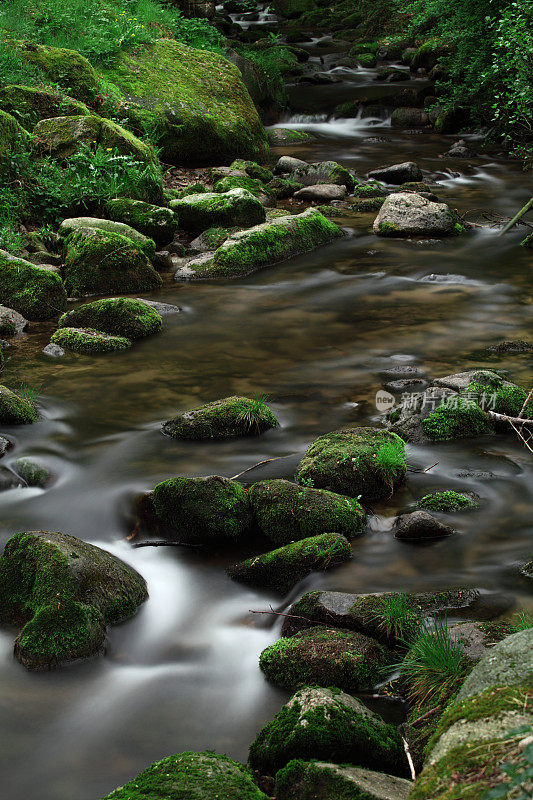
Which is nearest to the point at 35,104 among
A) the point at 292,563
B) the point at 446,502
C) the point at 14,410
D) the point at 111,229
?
the point at 111,229

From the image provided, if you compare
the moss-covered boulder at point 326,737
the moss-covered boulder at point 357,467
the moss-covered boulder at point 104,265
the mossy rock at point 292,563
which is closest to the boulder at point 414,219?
the moss-covered boulder at point 104,265

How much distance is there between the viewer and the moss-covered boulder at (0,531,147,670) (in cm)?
360

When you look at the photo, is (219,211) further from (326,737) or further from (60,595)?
(326,737)

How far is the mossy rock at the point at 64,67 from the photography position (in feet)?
45.1

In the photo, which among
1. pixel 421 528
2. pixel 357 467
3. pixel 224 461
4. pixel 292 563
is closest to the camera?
pixel 292 563

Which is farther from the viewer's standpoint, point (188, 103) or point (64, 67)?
point (188, 103)

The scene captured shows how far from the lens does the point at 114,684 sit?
355 cm

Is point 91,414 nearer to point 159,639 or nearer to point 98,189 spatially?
point 159,639

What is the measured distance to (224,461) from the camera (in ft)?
18.4

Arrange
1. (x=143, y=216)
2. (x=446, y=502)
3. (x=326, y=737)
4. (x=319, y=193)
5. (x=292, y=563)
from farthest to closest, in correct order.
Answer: (x=319, y=193) < (x=143, y=216) < (x=446, y=502) < (x=292, y=563) < (x=326, y=737)

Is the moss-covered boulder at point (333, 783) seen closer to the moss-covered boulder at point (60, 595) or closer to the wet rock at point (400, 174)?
the moss-covered boulder at point (60, 595)

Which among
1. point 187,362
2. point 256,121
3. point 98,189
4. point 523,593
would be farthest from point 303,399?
point 256,121

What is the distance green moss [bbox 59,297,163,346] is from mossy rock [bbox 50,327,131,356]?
19 centimetres

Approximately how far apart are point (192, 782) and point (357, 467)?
9.20ft
